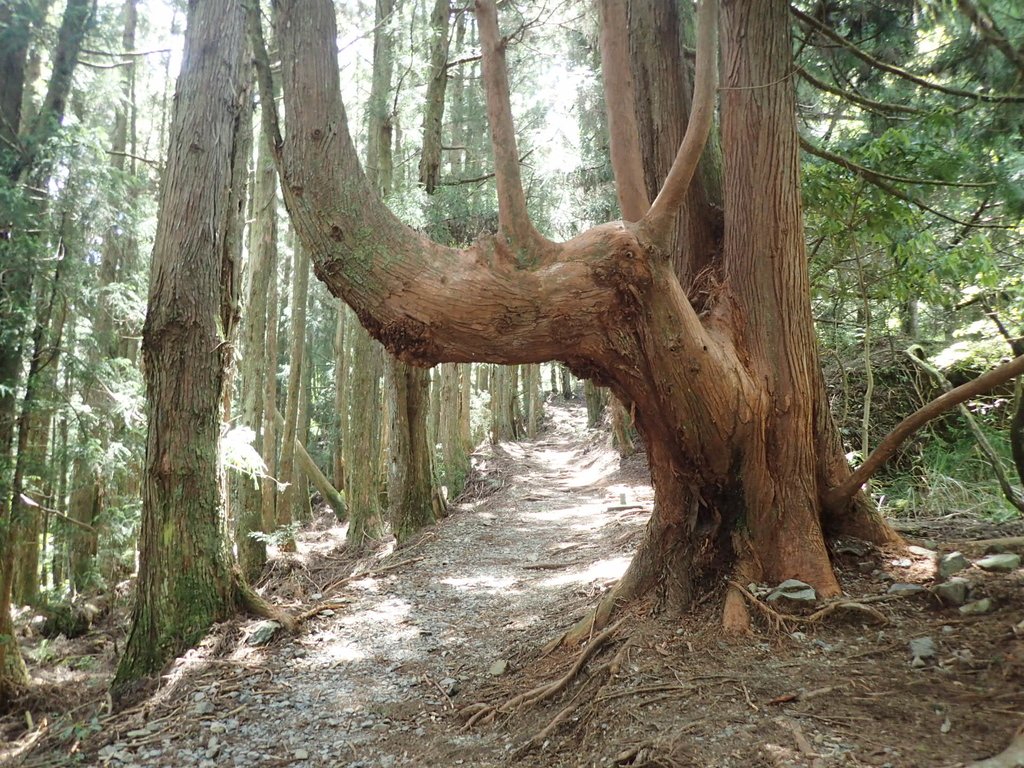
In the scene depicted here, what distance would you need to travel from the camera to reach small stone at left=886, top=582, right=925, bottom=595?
375 cm

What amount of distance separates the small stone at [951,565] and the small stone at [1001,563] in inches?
3.0

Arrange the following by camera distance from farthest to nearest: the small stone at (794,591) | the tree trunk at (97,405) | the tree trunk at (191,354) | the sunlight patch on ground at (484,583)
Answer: the tree trunk at (97,405) < the sunlight patch on ground at (484,583) < the tree trunk at (191,354) < the small stone at (794,591)

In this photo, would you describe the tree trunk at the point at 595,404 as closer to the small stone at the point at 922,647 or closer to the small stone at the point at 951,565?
the small stone at the point at 951,565

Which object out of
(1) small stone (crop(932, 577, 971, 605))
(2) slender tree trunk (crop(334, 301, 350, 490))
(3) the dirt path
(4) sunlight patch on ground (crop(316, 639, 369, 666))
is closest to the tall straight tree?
(3) the dirt path

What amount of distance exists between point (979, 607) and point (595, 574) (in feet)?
12.2

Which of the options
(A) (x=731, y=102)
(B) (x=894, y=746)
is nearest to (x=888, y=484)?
(A) (x=731, y=102)

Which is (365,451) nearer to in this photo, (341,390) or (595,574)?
(341,390)

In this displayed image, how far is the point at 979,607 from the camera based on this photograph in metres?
3.45

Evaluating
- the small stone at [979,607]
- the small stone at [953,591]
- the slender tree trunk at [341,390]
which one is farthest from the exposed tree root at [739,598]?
the slender tree trunk at [341,390]

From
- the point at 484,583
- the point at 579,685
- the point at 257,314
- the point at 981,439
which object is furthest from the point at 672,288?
the point at 257,314

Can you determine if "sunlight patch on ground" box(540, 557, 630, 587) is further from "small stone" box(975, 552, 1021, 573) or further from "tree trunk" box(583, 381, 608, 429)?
"tree trunk" box(583, 381, 608, 429)

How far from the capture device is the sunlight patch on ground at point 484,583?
23.2ft

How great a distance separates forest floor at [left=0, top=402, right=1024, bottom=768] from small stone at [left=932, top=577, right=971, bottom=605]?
0.05m

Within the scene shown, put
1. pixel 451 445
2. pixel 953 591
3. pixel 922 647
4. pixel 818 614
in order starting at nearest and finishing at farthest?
pixel 922 647
pixel 953 591
pixel 818 614
pixel 451 445
